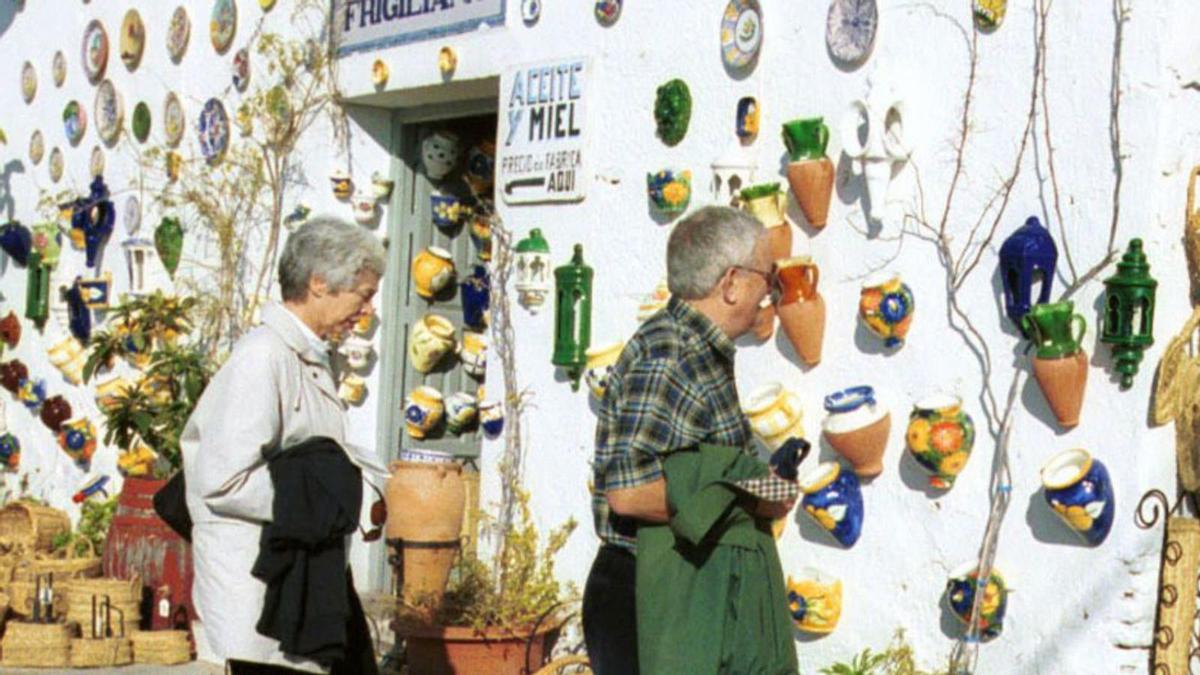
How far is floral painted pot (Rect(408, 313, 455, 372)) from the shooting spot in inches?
311

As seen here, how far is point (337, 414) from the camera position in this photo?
13.5 feet

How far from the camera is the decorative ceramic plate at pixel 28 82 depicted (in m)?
10.8

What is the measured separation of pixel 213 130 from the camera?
8.99 m

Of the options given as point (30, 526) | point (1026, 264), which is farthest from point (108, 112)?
point (1026, 264)

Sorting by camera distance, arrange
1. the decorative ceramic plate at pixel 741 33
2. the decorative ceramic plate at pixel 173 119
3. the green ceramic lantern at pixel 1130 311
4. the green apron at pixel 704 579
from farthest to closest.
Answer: the decorative ceramic plate at pixel 173 119, the decorative ceramic plate at pixel 741 33, the green ceramic lantern at pixel 1130 311, the green apron at pixel 704 579

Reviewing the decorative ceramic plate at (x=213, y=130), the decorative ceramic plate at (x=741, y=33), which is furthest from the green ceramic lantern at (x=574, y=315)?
the decorative ceramic plate at (x=213, y=130)

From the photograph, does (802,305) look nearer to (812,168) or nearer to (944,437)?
(812,168)

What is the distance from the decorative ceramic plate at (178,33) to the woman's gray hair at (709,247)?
616cm

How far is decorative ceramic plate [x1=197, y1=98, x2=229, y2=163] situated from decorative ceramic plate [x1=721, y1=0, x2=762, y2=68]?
3.54 m

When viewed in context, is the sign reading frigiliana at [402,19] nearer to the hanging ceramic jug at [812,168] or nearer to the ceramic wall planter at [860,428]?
the hanging ceramic jug at [812,168]

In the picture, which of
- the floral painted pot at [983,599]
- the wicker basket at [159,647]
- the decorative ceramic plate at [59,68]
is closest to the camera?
the floral painted pot at [983,599]

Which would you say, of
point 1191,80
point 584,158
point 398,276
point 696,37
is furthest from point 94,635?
point 1191,80

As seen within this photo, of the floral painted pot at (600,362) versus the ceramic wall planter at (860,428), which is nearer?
the ceramic wall planter at (860,428)

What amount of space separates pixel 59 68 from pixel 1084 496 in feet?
24.5
